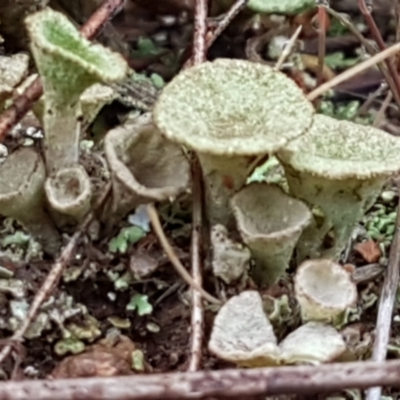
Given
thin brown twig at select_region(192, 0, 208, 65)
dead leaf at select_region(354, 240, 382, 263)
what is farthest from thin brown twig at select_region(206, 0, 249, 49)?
dead leaf at select_region(354, 240, 382, 263)

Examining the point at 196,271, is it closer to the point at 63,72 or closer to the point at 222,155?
the point at 222,155

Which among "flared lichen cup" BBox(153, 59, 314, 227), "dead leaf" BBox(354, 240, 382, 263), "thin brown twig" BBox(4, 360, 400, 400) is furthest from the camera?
"dead leaf" BBox(354, 240, 382, 263)

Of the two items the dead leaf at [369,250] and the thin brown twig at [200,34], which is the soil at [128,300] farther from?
the thin brown twig at [200,34]

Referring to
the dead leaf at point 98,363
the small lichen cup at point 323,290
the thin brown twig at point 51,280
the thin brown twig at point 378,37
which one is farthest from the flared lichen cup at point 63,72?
the thin brown twig at point 378,37

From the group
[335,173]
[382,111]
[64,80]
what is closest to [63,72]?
[64,80]

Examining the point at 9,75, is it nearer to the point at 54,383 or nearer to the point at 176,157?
the point at 176,157

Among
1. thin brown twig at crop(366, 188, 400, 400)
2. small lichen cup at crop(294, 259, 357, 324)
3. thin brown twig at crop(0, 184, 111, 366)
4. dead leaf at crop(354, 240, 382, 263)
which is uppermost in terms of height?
thin brown twig at crop(0, 184, 111, 366)

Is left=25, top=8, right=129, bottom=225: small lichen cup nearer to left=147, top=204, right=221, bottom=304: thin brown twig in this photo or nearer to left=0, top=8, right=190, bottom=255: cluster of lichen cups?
left=0, top=8, right=190, bottom=255: cluster of lichen cups

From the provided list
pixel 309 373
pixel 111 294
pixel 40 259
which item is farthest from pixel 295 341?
pixel 40 259
